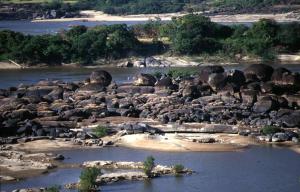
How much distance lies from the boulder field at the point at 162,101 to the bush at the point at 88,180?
1141 cm


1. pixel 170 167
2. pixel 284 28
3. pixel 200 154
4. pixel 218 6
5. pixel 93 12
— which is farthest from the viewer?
pixel 93 12

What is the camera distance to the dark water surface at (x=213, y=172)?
33844 millimetres

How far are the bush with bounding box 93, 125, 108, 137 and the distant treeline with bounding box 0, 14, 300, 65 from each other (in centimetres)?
4041

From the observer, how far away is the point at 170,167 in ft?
121

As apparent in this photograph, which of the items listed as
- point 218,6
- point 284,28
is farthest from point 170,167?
point 218,6

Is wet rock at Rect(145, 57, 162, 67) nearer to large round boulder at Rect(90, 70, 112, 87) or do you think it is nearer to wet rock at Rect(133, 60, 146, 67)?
wet rock at Rect(133, 60, 146, 67)

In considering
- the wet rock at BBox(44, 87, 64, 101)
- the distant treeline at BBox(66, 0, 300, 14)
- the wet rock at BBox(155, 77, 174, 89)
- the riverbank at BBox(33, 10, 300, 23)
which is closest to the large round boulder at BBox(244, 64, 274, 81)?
the wet rock at BBox(155, 77, 174, 89)

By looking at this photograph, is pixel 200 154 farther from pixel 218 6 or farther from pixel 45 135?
pixel 218 6

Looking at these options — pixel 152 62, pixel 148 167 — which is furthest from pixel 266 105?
pixel 152 62

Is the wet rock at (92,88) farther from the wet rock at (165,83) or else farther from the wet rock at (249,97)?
the wet rock at (249,97)

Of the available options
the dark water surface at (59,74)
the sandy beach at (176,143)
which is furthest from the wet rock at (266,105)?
the dark water surface at (59,74)

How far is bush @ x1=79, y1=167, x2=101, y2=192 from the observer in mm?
32875

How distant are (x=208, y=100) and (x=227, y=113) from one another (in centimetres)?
390

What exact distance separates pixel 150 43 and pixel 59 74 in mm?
16390
